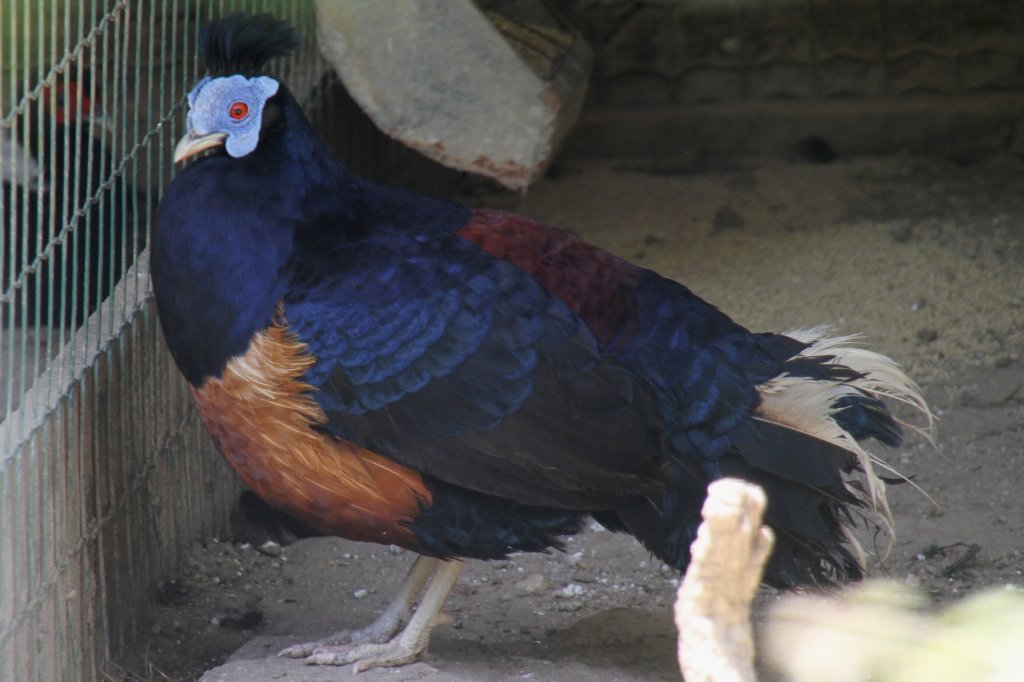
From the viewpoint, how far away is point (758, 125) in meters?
5.77

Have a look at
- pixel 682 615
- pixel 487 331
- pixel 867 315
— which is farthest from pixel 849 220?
pixel 682 615

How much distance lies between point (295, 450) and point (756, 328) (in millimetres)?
2521

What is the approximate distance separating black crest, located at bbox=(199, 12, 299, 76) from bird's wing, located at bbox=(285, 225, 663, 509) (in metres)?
0.61

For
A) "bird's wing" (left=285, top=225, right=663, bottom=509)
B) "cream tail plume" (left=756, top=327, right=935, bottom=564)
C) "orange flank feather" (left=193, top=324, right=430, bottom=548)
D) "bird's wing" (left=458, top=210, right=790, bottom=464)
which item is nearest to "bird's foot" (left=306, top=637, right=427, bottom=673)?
"orange flank feather" (left=193, top=324, right=430, bottom=548)

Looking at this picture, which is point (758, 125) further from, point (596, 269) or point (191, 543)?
point (191, 543)

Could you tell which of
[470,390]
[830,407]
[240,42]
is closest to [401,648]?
[470,390]

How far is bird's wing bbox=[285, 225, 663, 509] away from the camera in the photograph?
2.84 m

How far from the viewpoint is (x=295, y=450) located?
2879mm

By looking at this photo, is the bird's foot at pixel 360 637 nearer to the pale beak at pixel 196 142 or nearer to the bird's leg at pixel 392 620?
the bird's leg at pixel 392 620

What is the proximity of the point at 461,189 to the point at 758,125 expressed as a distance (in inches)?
56.9

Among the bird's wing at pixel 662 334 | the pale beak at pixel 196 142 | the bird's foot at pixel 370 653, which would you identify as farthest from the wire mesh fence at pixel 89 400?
the bird's wing at pixel 662 334

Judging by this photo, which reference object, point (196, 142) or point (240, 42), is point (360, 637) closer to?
point (196, 142)

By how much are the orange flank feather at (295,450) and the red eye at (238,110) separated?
22.7 inches

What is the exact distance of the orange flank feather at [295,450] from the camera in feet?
9.35
